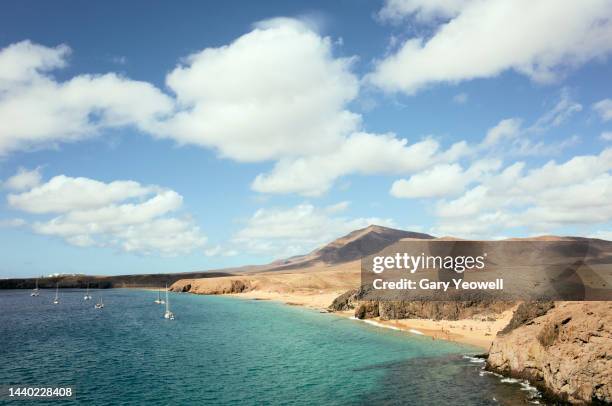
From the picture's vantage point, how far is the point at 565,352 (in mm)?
35594

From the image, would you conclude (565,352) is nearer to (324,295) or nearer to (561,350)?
(561,350)

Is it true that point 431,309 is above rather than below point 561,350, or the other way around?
below

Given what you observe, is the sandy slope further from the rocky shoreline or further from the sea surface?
the rocky shoreline

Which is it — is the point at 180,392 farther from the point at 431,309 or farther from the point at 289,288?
the point at 289,288

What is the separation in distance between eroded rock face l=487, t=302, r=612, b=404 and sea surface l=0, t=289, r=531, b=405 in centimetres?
235

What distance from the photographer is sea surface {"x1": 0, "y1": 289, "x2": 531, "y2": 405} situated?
3772 centimetres

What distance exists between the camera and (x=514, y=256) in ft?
625

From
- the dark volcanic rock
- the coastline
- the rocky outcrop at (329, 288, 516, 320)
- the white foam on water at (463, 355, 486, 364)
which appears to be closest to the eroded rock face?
the dark volcanic rock

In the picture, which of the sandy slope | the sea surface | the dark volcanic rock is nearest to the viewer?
the sea surface

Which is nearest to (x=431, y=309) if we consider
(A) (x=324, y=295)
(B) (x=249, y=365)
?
(B) (x=249, y=365)

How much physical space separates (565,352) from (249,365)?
32788 mm

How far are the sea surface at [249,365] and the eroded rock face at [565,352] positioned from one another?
7.70ft

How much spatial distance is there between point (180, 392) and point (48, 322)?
236 feet

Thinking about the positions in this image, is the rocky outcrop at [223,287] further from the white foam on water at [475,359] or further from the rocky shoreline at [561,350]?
the rocky shoreline at [561,350]
